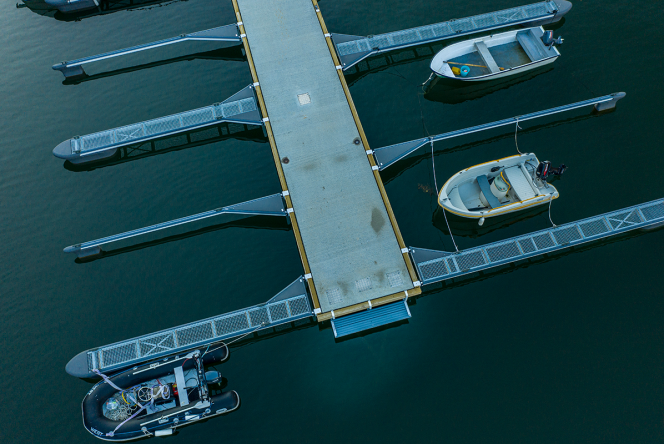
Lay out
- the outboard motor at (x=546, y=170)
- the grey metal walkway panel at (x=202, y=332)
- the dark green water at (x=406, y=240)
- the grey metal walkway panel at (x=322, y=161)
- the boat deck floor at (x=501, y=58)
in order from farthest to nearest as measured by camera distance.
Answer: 1. the boat deck floor at (x=501, y=58)
2. the outboard motor at (x=546, y=170)
3. the grey metal walkway panel at (x=322, y=161)
4. the grey metal walkway panel at (x=202, y=332)
5. the dark green water at (x=406, y=240)

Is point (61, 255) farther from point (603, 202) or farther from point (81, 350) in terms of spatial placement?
point (603, 202)

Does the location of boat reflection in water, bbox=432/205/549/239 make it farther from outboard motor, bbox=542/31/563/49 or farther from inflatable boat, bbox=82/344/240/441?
inflatable boat, bbox=82/344/240/441

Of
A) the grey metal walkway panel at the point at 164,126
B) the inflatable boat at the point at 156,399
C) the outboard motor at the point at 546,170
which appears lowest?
the inflatable boat at the point at 156,399

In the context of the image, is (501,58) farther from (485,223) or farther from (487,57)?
(485,223)

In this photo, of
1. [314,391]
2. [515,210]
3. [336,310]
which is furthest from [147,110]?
[515,210]

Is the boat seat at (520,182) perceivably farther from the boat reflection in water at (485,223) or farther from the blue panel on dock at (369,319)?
the blue panel on dock at (369,319)

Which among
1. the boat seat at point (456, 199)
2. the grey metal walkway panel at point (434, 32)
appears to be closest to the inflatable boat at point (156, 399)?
the boat seat at point (456, 199)

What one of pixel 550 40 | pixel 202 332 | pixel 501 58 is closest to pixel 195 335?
pixel 202 332
